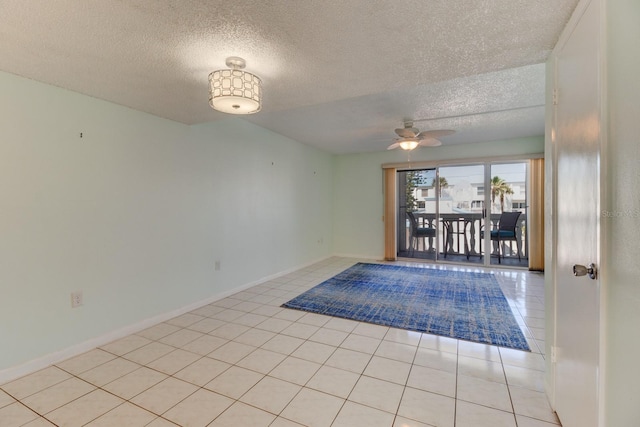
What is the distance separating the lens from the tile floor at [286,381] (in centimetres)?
164

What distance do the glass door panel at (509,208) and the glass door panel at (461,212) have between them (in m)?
0.29

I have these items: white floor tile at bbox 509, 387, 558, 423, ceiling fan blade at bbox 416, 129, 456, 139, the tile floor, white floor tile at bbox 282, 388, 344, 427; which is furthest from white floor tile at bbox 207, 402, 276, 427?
ceiling fan blade at bbox 416, 129, 456, 139

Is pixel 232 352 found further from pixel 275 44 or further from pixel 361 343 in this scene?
pixel 275 44

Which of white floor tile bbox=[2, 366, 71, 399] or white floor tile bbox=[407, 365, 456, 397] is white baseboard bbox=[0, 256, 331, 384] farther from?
white floor tile bbox=[407, 365, 456, 397]

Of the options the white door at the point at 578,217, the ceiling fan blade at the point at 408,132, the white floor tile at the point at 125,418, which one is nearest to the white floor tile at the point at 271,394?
the white floor tile at the point at 125,418

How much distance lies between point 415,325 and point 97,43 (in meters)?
3.33

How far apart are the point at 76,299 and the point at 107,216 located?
73 cm

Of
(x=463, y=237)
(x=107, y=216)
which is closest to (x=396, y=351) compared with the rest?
(x=107, y=216)

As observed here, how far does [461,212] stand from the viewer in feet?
20.9

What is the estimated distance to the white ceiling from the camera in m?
1.39

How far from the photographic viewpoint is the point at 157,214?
3.01 metres

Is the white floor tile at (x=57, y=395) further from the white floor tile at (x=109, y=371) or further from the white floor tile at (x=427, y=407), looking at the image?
the white floor tile at (x=427, y=407)

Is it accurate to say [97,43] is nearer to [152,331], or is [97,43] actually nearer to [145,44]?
[145,44]

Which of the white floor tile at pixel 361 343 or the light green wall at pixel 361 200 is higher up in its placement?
the light green wall at pixel 361 200
